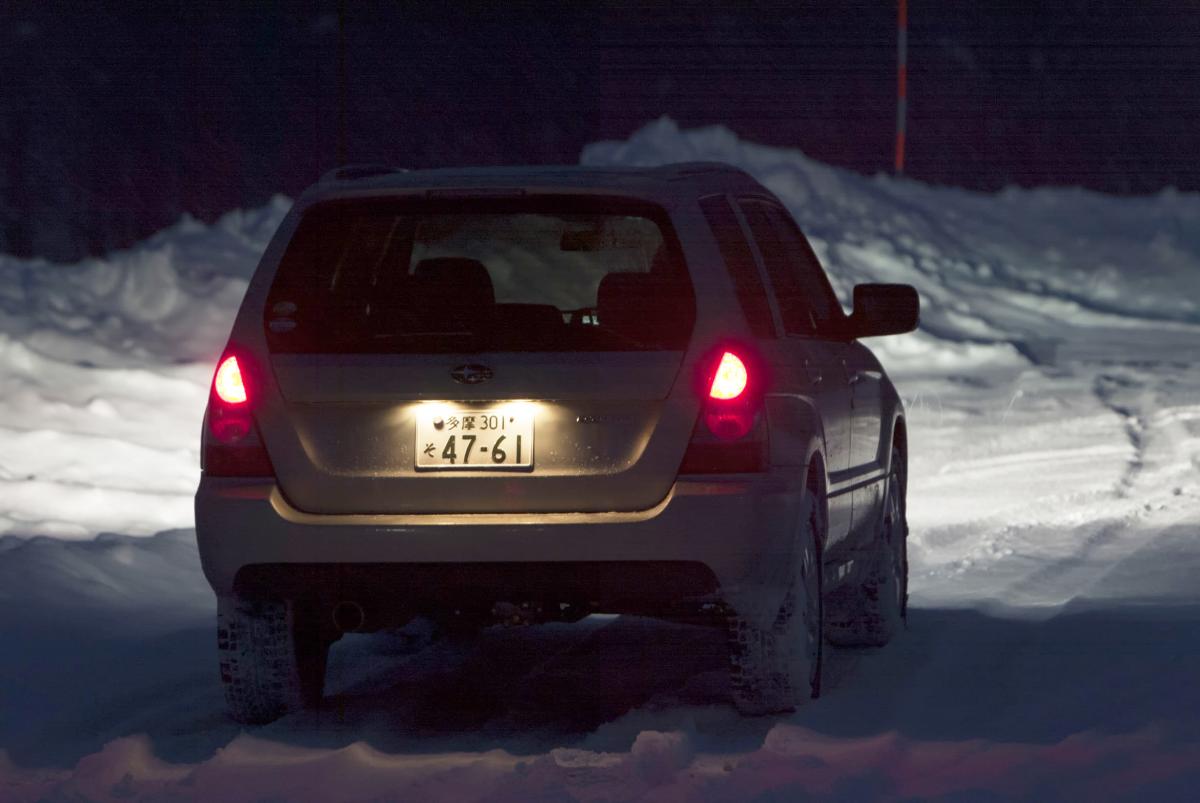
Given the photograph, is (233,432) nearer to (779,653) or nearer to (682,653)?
Result: (779,653)

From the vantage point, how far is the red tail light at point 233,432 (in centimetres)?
599

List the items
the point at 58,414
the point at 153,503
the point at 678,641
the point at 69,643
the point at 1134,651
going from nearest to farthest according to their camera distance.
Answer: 1. the point at 1134,651
2. the point at 69,643
3. the point at 678,641
4. the point at 153,503
5. the point at 58,414

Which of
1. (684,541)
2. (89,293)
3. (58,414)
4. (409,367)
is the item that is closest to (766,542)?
(684,541)

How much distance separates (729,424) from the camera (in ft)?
19.2

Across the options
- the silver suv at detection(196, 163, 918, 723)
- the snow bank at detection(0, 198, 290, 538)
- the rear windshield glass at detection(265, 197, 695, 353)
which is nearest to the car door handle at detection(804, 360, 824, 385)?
the silver suv at detection(196, 163, 918, 723)

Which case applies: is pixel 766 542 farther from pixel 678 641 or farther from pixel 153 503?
pixel 153 503

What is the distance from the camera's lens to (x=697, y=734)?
5.95 meters

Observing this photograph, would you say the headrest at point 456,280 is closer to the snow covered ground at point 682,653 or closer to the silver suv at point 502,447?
the silver suv at point 502,447

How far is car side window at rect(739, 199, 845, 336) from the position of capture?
696 cm

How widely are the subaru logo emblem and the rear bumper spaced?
14.7 inches

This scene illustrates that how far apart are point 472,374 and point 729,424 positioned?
720 millimetres

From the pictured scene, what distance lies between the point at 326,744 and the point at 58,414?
1049 cm

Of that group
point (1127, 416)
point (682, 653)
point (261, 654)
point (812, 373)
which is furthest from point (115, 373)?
point (812, 373)

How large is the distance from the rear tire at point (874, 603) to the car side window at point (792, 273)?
2.81 ft
